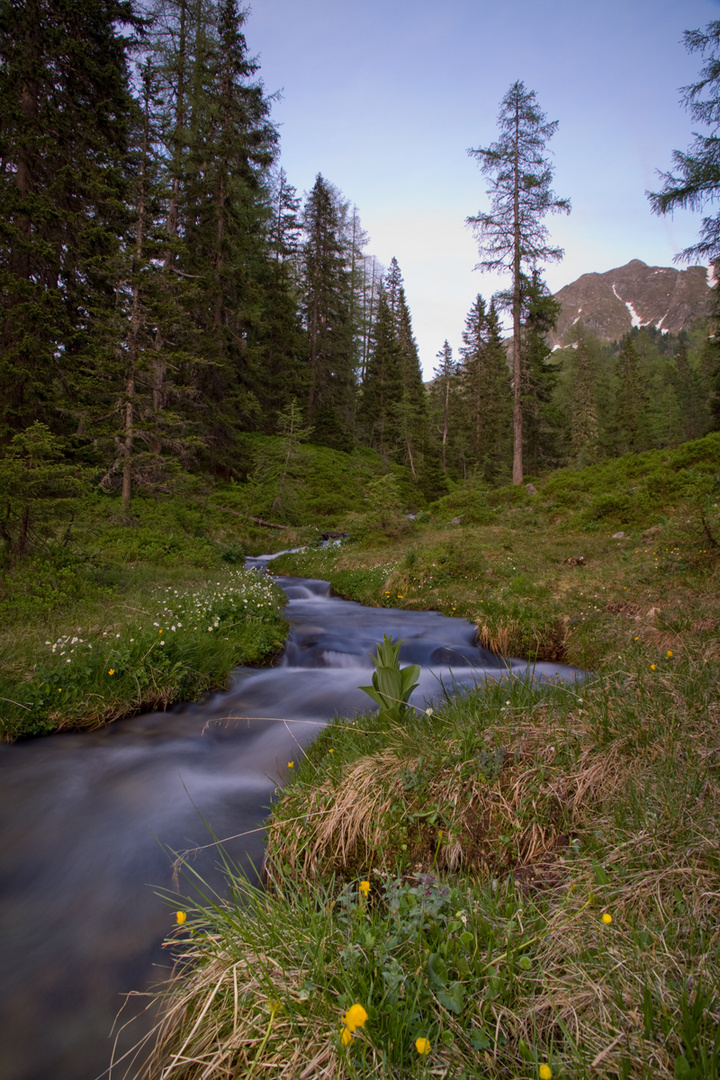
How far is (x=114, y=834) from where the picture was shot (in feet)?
11.7

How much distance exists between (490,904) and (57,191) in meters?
16.7

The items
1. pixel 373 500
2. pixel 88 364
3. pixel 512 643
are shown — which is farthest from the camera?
pixel 373 500

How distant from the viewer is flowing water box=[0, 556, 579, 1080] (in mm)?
2321

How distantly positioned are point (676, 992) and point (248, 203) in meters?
29.4

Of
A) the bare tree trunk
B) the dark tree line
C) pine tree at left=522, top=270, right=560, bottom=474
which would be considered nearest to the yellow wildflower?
the dark tree line

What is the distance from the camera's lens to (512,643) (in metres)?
7.44

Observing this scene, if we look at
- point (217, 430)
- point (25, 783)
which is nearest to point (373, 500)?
point (217, 430)

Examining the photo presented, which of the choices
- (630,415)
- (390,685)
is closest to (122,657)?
(390,685)

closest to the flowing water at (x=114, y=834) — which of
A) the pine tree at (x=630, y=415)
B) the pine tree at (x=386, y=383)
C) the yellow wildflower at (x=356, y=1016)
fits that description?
the yellow wildflower at (x=356, y=1016)

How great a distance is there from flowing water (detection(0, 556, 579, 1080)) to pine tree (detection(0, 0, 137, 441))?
25.8ft

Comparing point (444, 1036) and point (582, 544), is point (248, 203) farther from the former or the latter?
point (444, 1036)

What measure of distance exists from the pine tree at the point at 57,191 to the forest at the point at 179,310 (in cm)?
6

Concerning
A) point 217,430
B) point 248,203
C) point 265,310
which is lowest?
point 217,430

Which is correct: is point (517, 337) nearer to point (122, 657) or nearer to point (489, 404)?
point (489, 404)
